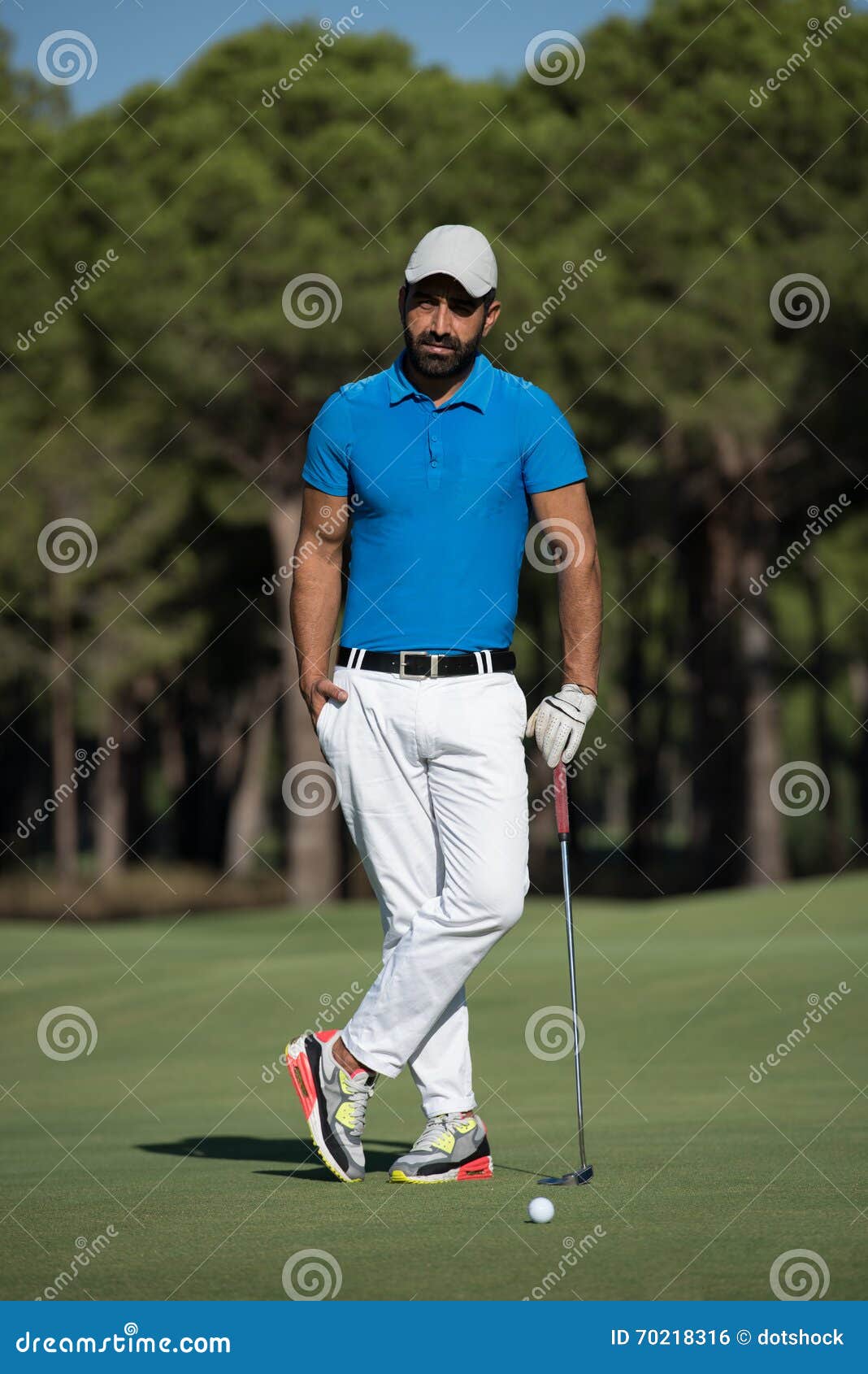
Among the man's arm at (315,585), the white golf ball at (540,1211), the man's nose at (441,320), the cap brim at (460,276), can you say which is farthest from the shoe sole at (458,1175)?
the cap brim at (460,276)

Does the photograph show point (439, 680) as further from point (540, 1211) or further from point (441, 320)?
point (540, 1211)

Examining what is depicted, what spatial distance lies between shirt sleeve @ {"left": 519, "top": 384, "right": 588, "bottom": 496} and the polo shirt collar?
0.12 metres

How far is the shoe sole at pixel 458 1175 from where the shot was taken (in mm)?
5156

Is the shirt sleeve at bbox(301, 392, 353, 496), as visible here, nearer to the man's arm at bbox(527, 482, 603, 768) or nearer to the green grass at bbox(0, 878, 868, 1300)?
the man's arm at bbox(527, 482, 603, 768)

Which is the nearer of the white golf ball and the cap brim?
the white golf ball

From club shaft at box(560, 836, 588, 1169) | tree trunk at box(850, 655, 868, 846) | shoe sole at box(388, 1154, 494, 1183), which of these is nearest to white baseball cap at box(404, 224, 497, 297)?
club shaft at box(560, 836, 588, 1169)

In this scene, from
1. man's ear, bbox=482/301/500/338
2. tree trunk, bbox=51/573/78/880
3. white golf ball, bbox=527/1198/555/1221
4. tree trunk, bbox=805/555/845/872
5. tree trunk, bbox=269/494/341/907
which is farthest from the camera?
tree trunk, bbox=805/555/845/872

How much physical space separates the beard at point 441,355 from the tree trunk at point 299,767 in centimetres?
2267

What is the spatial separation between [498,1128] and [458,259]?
327cm

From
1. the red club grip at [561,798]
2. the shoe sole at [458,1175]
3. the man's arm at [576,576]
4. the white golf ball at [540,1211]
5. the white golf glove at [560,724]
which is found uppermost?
the man's arm at [576,576]

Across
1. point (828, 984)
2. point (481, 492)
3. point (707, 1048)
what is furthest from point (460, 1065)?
point (828, 984)

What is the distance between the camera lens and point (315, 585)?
565 cm

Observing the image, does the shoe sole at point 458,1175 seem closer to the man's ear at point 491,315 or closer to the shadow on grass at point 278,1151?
the shadow on grass at point 278,1151

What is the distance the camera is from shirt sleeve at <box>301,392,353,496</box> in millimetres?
5473
